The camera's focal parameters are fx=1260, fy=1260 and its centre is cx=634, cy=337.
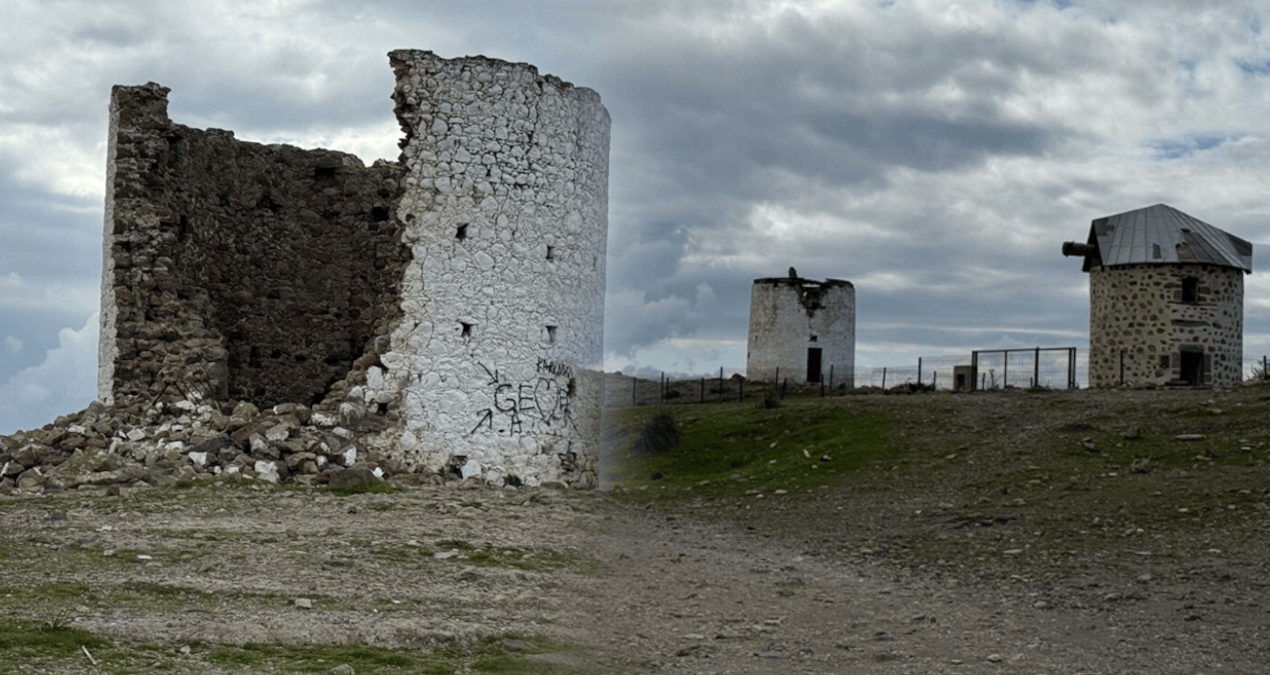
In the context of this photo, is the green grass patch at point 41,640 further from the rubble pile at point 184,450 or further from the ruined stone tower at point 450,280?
the ruined stone tower at point 450,280

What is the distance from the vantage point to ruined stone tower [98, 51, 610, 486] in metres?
17.0

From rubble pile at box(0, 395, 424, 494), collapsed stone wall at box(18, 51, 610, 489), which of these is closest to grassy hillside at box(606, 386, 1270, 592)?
collapsed stone wall at box(18, 51, 610, 489)

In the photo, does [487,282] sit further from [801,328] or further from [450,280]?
[801,328]

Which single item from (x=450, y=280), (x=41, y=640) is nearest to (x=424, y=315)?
(x=450, y=280)

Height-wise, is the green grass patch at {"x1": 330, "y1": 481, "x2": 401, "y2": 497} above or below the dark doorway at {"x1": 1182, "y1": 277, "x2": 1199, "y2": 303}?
below

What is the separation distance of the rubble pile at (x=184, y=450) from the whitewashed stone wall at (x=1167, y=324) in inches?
994

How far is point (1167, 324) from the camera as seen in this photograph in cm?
3519

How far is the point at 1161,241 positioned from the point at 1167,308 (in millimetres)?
2141

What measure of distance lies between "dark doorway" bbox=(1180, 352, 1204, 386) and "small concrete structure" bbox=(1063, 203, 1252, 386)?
28mm

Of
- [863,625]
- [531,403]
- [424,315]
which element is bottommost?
[863,625]

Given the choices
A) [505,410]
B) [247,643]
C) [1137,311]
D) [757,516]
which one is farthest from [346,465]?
[1137,311]

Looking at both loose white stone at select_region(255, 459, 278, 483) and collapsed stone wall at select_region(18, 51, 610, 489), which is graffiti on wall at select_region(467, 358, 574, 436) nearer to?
collapsed stone wall at select_region(18, 51, 610, 489)

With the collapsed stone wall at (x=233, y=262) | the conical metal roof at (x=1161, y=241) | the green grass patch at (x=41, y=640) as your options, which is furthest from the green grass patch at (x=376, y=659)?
the conical metal roof at (x=1161, y=241)

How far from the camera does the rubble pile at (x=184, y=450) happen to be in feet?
50.9
